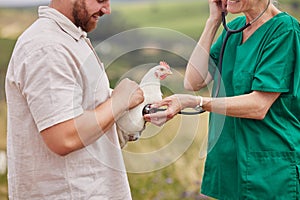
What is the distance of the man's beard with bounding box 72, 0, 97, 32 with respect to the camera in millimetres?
1967

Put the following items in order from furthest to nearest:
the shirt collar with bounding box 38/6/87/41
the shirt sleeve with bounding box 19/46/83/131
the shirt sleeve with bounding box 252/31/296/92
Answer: the shirt sleeve with bounding box 252/31/296/92 → the shirt collar with bounding box 38/6/87/41 → the shirt sleeve with bounding box 19/46/83/131

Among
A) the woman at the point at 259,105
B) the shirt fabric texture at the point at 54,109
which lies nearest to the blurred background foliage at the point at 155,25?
the woman at the point at 259,105

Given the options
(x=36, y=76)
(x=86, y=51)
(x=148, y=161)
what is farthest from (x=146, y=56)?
(x=36, y=76)

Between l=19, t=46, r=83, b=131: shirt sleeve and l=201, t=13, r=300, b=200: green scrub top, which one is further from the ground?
l=19, t=46, r=83, b=131: shirt sleeve

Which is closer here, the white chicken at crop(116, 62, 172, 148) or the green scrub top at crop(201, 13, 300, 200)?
the white chicken at crop(116, 62, 172, 148)

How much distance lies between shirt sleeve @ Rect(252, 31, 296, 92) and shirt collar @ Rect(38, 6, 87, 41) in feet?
2.14

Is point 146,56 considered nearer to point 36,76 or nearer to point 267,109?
point 267,109

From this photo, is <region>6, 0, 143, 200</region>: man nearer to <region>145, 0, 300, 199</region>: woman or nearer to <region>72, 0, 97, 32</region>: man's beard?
<region>72, 0, 97, 32</region>: man's beard

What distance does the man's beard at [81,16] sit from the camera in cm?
197

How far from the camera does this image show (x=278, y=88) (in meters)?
2.25

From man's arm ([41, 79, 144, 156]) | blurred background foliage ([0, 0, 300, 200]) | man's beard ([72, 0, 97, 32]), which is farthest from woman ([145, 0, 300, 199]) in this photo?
blurred background foliage ([0, 0, 300, 200])

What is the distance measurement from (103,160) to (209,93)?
738 millimetres

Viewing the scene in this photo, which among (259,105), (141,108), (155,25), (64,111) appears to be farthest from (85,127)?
(155,25)

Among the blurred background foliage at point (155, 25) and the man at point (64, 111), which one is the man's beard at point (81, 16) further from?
the blurred background foliage at point (155, 25)
